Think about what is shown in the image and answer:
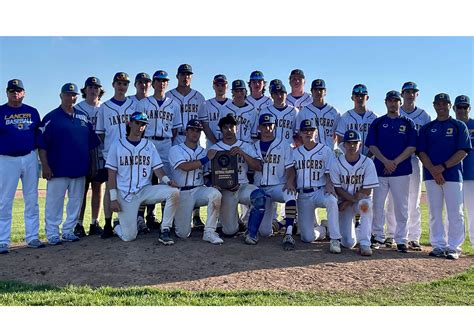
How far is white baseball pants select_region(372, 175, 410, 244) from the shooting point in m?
8.06

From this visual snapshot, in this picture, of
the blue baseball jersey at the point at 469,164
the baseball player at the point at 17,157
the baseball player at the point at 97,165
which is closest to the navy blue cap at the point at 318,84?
the blue baseball jersey at the point at 469,164

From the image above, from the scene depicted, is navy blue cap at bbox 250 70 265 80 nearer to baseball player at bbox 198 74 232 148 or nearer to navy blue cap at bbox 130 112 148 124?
baseball player at bbox 198 74 232 148

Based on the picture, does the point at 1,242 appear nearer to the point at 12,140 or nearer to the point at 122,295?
the point at 12,140

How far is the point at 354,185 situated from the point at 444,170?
147cm

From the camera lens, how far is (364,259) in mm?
7164

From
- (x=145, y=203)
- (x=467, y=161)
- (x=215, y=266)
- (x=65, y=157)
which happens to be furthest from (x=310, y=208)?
(x=65, y=157)

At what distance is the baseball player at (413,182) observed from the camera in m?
8.52

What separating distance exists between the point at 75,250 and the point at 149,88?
3.05 metres

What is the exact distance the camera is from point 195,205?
7.91 metres

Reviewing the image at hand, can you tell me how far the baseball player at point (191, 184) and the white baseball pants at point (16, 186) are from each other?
2256 mm

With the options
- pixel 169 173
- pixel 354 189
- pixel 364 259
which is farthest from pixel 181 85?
pixel 364 259

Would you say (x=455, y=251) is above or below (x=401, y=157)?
below

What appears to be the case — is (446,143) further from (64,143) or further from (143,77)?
(64,143)

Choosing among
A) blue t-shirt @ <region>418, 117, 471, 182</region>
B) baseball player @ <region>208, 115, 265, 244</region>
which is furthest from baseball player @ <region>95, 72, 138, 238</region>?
blue t-shirt @ <region>418, 117, 471, 182</region>
